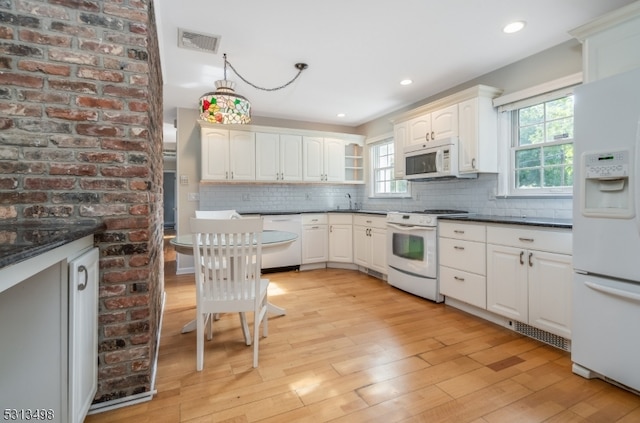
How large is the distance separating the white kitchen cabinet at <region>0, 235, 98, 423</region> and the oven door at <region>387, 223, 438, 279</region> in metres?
2.87

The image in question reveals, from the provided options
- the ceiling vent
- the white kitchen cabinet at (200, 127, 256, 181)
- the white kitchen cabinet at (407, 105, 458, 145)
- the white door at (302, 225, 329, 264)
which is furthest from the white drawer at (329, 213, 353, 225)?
the ceiling vent

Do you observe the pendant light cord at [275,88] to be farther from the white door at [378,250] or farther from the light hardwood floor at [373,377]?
the light hardwood floor at [373,377]

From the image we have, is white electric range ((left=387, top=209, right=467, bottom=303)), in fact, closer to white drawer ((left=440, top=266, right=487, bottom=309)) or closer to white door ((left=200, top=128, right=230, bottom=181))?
white drawer ((left=440, top=266, right=487, bottom=309))

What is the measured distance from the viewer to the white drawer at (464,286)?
2.70 meters

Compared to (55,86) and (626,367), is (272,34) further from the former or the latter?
(626,367)

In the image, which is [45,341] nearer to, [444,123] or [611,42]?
[611,42]

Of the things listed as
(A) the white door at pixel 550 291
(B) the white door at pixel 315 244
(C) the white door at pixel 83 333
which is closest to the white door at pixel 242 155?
(B) the white door at pixel 315 244

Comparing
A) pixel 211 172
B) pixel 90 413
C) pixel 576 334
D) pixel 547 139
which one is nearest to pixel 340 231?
pixel 211 172

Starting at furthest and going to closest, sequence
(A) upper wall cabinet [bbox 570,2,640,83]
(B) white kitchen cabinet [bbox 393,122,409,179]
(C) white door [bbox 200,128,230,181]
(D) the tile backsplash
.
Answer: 1. (C) white door [bbox 200,128,230,181]
2. (B) white kitchen cabinet [bbox 393,122,409,179]
3. (D) the tile backsplash
4. (A) upper wall cabinet [bbox 570,2,640,83]

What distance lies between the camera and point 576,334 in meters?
1.86

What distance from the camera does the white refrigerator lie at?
1582mm

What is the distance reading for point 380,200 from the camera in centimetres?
504

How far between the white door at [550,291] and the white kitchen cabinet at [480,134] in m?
1.16

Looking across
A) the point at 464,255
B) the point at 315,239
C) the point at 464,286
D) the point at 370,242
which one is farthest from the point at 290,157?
the point at 464,286
